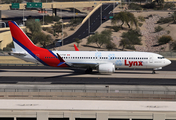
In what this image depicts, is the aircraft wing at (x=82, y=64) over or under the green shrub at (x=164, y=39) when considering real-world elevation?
over

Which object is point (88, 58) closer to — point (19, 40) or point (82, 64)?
point (82, 64)

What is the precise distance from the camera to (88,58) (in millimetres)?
46188

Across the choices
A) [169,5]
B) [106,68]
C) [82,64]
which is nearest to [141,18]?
[169,5]

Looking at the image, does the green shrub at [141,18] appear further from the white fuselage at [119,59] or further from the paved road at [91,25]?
the white fuselage at [119,59]

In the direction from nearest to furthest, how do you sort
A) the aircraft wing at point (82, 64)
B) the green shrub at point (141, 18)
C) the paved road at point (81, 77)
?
the paved road at point (81, 77), the aircraft wing at point (82, 64), the green shrub at point (141, 18)

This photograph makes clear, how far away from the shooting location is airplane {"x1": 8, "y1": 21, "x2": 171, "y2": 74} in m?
45.5

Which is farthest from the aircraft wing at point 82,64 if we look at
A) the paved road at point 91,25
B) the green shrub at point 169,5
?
the green shrub at point 169,5

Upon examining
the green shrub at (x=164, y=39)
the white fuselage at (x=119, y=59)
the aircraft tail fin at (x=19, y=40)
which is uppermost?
the aircraft tail fin at (x=19, y=40)

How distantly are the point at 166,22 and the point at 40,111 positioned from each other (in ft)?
367

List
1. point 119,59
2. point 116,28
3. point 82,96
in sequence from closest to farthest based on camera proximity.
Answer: point 82,96, point 119,59, point 116,28

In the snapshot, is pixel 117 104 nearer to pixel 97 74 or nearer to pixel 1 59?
pixel 97 74

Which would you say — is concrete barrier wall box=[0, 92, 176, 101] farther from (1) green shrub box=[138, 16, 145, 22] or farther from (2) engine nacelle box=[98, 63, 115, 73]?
(1) green shrub box=[138, 16, 145, 22]

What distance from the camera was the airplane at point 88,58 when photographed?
4550 centimetres

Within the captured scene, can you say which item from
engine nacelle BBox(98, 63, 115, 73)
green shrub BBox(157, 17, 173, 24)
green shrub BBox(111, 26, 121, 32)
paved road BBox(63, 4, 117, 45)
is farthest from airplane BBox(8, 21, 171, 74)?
Answer: green shrub BBox(157, 17, 173, 24)
